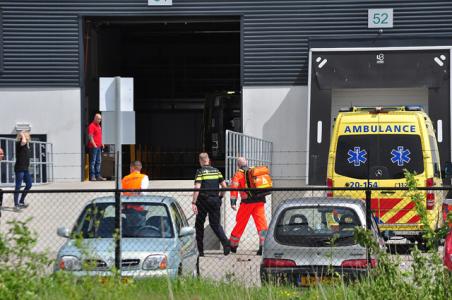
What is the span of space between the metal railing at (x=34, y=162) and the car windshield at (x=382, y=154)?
9933mm

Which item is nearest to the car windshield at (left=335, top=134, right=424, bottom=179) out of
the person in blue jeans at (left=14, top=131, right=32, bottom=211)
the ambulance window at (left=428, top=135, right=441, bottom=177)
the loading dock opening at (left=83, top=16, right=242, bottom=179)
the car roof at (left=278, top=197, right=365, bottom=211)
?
the ambulance window at (left=428, top=135, right=441, bottom=177)

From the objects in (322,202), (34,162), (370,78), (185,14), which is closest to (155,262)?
Result: (322,202)

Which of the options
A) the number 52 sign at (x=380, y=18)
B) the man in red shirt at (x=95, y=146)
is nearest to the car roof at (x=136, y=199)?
the man in red shirt at (x=95, y=146)

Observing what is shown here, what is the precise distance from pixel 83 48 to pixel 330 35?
712 cm

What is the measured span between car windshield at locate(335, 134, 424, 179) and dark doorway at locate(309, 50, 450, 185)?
6.77 meters

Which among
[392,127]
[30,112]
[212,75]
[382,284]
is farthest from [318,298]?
[212,75]

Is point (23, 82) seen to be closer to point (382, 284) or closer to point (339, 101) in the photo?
point (339, 101)

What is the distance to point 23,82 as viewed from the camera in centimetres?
2683

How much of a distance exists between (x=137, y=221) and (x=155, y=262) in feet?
3.59

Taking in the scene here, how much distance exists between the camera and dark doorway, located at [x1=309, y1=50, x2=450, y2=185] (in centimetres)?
2436

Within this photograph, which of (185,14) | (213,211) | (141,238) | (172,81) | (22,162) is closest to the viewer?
(141,238)

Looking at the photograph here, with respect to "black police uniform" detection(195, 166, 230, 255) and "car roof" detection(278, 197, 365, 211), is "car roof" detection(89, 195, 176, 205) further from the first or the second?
"black police uniform" detection(195, 166, 230, 255)

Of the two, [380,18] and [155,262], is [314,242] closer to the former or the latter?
[155,262]

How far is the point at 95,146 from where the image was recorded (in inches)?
997
